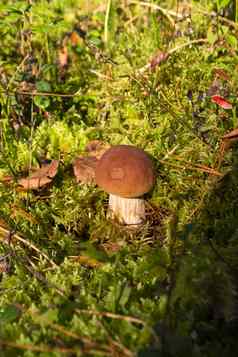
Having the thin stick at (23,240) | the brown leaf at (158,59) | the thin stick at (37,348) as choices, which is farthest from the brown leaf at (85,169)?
the thin stick at (37,348)

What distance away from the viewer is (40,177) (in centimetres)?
214

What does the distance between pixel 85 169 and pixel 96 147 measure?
0.73 feet

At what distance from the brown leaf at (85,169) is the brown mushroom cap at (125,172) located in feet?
0.86

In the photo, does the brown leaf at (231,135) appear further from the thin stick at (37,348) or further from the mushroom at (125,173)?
the thin stick at (37,348)

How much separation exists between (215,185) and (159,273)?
2.43 feet

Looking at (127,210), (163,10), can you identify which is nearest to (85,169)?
(127,210)

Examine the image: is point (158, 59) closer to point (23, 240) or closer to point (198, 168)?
point (198, 168)

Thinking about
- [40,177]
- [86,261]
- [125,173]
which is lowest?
[86,261]

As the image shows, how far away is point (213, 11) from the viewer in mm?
2963

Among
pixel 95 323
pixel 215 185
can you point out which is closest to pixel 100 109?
pixel 215 185

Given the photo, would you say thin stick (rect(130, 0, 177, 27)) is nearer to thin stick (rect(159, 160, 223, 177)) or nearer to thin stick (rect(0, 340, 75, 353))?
thin stick (rect(159, 160, 223, 177))

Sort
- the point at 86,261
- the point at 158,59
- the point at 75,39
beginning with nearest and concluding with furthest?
the point at 86,261
the point at 158,59
the point at 75,39

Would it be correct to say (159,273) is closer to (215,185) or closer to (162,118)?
(215,185)

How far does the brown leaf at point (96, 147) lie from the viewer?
235 centimetres
